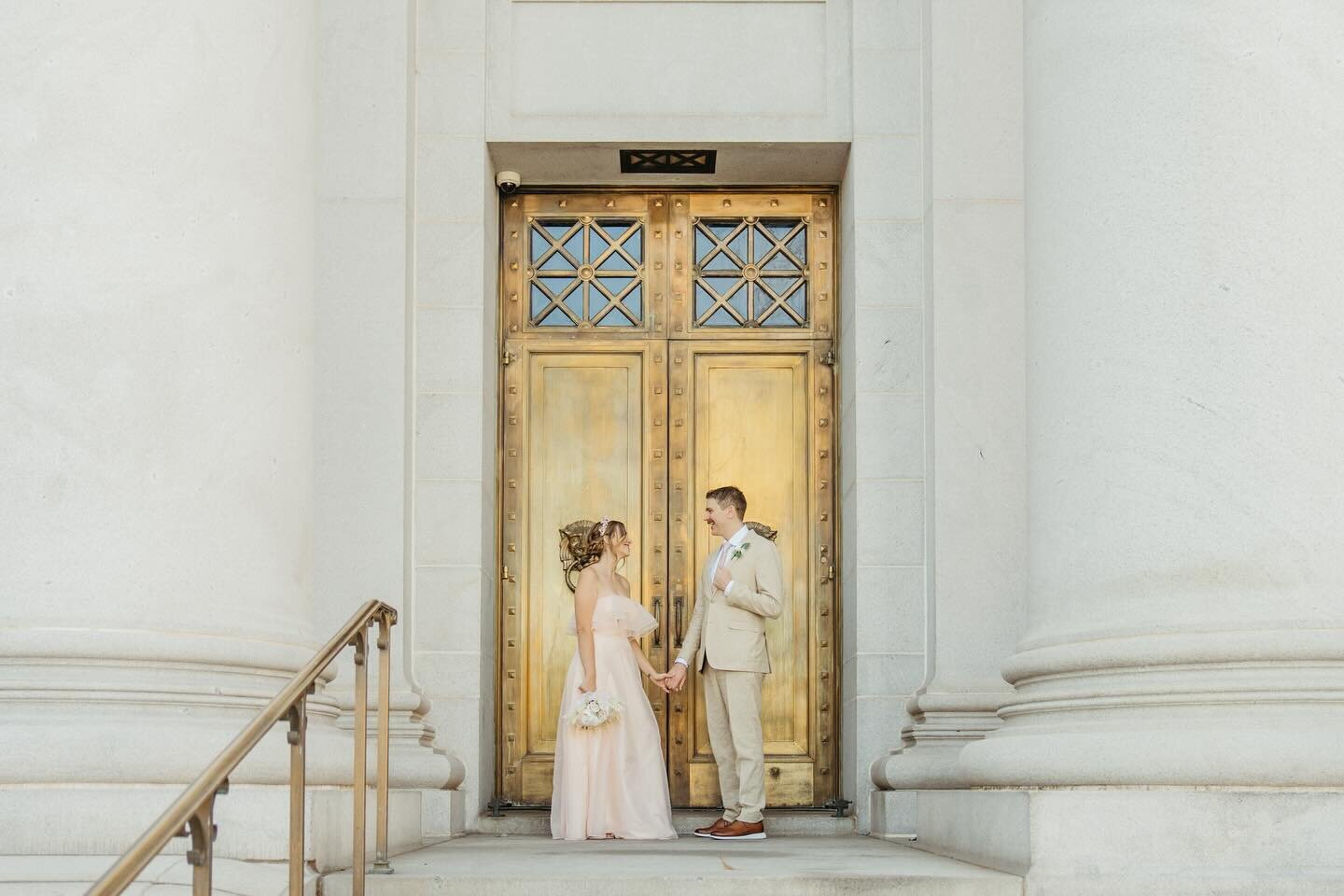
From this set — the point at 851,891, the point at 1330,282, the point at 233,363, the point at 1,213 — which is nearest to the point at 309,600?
the point at 233,363

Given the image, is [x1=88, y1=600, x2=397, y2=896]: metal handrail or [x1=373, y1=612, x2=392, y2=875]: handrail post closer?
[x1=88, y1=600, x2=397, y2=896]: metal handrail

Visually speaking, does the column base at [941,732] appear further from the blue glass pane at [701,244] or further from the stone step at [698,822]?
the blue glass pane at [701,244]

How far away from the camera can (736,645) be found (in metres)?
11.2

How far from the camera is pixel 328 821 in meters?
7.02

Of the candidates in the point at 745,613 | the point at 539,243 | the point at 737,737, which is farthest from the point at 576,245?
the point at 737,737

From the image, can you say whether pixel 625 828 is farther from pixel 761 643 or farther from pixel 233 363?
pixel 233 363

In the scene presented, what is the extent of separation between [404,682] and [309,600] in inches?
111

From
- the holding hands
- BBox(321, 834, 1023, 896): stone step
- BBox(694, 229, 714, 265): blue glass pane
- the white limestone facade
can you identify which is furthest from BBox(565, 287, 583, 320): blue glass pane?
BBox(321, 834, 1023, 896): stone step

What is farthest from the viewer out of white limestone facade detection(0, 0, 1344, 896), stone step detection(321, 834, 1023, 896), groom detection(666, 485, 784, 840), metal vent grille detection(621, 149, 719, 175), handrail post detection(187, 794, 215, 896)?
metal vent grille detection(621, 149, 719, 175)

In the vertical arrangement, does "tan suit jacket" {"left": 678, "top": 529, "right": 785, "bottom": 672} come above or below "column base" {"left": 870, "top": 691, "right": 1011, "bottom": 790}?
above

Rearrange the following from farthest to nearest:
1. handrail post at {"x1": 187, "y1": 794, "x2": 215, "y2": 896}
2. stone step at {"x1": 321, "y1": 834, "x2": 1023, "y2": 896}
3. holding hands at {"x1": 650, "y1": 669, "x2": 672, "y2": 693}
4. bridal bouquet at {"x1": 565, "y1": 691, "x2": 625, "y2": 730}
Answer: holding hands at {"x1": 650, "y1": 669, "x2": 672, "y2": 693} < bridal bouquet at {"x1": 565, "y1": 691, "x2": 625, "y2": 730} < stone step at {"x1": 321, "y1": 834, "x2": 1023, "y2": 896} < handrail post at {"x1": 187, "y1": 794, "x2": 215, "y2": 896}

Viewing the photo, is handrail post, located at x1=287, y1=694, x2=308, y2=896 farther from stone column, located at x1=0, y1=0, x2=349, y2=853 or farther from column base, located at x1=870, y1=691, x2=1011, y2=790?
column base, located at x1=870, y1=691, x2=1011, y2=790

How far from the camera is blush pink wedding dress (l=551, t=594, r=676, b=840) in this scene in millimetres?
11406

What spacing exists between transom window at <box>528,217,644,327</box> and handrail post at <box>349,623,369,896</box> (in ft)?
18.5
